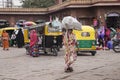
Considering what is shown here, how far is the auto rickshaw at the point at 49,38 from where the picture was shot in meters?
22.0

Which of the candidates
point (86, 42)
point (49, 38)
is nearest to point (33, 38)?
point (49, 38)

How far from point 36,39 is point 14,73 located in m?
8.27

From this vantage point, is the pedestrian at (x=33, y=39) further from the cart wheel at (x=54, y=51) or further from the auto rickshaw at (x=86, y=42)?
the auto rickshaw at (x=86, y=42)

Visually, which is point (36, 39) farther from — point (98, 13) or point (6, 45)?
point (98, 13)

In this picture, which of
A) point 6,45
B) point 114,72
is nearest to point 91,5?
point 6,45

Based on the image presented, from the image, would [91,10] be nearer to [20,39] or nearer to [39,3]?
[20,39]

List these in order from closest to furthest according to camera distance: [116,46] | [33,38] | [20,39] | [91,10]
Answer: [33,38], [116,46], [20,39], [91,10]

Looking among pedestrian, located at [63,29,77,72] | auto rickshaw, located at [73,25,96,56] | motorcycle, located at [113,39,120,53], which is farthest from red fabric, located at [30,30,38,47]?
pedestrian, located at [63,29,77,72]

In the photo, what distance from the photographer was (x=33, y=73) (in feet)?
44.9

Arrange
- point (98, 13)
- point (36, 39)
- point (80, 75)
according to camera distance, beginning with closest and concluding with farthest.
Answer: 1. point (80, 75)
2. point (36, 39)
3. point (98, 13)

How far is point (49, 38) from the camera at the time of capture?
869 inches

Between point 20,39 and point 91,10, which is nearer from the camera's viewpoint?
point 20,39

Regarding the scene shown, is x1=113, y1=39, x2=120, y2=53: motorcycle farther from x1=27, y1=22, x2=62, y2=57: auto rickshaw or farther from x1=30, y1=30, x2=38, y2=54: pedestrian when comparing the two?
x1=30, y1=30, x2=38, y2=54: pedestrian

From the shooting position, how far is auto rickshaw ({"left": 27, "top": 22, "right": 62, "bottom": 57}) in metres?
22.0
